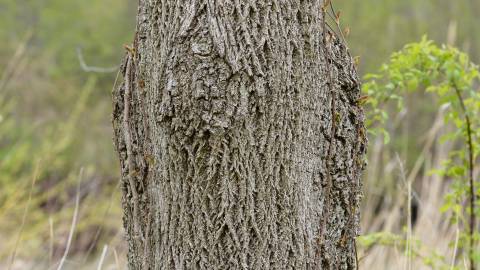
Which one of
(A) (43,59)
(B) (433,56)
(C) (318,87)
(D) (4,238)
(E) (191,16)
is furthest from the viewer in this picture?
(A) (43,59)

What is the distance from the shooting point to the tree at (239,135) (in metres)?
1.48

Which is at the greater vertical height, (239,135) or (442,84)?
(442,84)

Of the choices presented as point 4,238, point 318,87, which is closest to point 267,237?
point 318,87

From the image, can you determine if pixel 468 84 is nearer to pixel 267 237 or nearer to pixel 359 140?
pixel 359 140

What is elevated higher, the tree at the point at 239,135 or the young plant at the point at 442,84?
the young plant at the point at 442,84

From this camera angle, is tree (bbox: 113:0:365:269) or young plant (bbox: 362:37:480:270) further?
young plant (bbox: 362:37:480:270)

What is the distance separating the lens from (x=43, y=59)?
925 centimetres

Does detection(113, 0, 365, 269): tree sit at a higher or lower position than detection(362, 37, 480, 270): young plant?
lower

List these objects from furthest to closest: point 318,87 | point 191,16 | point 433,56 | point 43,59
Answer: point 43,59 < point 433,56 < point 318,87 < point 191,16

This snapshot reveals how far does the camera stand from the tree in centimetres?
148

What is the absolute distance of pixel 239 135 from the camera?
4.94ft

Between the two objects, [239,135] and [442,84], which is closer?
[239,135]

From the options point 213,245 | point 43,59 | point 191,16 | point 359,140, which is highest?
point 43,59

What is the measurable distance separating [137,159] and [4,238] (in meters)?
3.89
